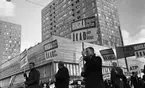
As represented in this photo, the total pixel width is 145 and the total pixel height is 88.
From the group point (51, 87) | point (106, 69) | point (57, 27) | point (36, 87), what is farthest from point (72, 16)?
point (36, 87)

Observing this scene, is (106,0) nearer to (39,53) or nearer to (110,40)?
(110,40)

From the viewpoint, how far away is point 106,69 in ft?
142

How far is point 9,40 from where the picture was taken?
394ft

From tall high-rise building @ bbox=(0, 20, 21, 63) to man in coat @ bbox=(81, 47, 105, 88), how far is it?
384ft

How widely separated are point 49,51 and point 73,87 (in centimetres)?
329

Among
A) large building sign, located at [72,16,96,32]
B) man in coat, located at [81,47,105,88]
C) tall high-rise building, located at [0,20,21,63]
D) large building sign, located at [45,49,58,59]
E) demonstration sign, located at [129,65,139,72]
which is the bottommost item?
demonstration sign, located at [129,65,139,72]

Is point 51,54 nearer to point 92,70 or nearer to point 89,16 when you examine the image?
point 92,70

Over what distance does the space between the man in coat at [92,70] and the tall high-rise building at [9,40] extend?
117151 mm

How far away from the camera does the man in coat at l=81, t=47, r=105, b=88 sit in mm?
3760

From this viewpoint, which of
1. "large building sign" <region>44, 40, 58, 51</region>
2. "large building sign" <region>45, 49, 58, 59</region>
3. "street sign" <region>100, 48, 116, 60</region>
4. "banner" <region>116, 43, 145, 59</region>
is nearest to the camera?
"large building sign" <region>45, 49, 58, 59</region>

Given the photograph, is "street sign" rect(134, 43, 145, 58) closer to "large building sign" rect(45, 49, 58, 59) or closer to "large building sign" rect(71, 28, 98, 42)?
"large building sign" rect(45, 49, 58, 59)

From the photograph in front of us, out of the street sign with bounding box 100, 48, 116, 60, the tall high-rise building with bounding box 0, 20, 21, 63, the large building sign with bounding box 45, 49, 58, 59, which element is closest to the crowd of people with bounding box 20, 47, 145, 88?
the large building sign with bounding box 45, 49, 58, 59

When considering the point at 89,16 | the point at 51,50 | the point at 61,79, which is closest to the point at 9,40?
the point at 89,16

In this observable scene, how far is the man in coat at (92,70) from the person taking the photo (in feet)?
12.3
